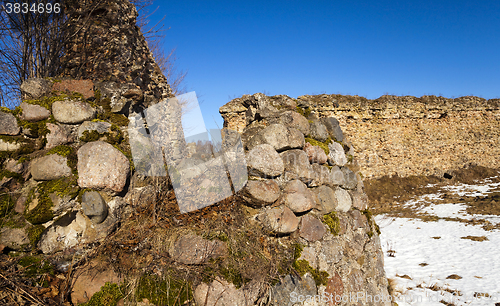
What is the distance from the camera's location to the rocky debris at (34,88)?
87.8 inches

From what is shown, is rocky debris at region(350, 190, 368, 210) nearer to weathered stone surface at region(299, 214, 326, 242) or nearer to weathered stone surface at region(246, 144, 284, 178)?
weathered stone surface at region(299, 214, 326, 242)

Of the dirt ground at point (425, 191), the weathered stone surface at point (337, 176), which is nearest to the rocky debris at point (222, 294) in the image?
the weathered stone surface at point (337, 176)

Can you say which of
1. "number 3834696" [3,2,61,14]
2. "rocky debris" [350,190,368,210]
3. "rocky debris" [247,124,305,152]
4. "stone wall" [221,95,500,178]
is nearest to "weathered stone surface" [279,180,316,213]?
"rocky debris" [247,124,305,152]

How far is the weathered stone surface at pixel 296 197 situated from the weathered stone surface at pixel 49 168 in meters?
1.73

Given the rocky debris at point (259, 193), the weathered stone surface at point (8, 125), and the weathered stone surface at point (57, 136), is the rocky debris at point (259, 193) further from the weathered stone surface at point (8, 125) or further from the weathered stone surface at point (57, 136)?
the weathered stone surface at point (8, 125)

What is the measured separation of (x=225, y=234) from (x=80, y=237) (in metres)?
Result: 1.03

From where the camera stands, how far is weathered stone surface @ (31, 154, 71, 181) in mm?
1908

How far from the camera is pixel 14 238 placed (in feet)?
5.72

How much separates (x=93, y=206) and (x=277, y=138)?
161 centimetres

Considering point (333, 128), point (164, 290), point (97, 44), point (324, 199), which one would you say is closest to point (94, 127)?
point (97, 44)

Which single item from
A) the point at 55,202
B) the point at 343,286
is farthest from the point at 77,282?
the point at 343,286

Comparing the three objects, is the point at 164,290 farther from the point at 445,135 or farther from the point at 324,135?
the point at 445,135

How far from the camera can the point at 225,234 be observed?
2010 millimetres

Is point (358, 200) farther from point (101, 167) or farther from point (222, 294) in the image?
point (101, 167)
